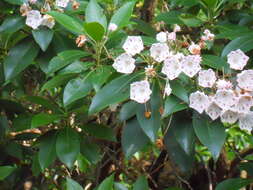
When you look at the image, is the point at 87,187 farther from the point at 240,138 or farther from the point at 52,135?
the point at 240,138

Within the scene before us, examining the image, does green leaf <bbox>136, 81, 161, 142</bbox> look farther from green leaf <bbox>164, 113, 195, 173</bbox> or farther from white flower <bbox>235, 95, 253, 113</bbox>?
white flower <bbox>235, 95, 253, 113</bbox>

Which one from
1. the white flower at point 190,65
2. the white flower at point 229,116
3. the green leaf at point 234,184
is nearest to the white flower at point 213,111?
the white flower at point 229,116

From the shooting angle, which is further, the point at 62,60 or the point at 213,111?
the point at 62,60

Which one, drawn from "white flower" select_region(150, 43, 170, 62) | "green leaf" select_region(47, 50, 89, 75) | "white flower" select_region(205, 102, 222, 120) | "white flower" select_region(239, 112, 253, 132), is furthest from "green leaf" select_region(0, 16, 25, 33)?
"white flower" select_region(239, 112, 253, 132)

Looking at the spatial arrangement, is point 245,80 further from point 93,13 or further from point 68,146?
point 68,146

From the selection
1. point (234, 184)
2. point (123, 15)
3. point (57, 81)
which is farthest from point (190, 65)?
point (234, 184)

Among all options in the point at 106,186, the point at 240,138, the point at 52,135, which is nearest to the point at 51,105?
the point at 52,135

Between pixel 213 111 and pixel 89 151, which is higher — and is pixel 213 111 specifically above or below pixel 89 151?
above
